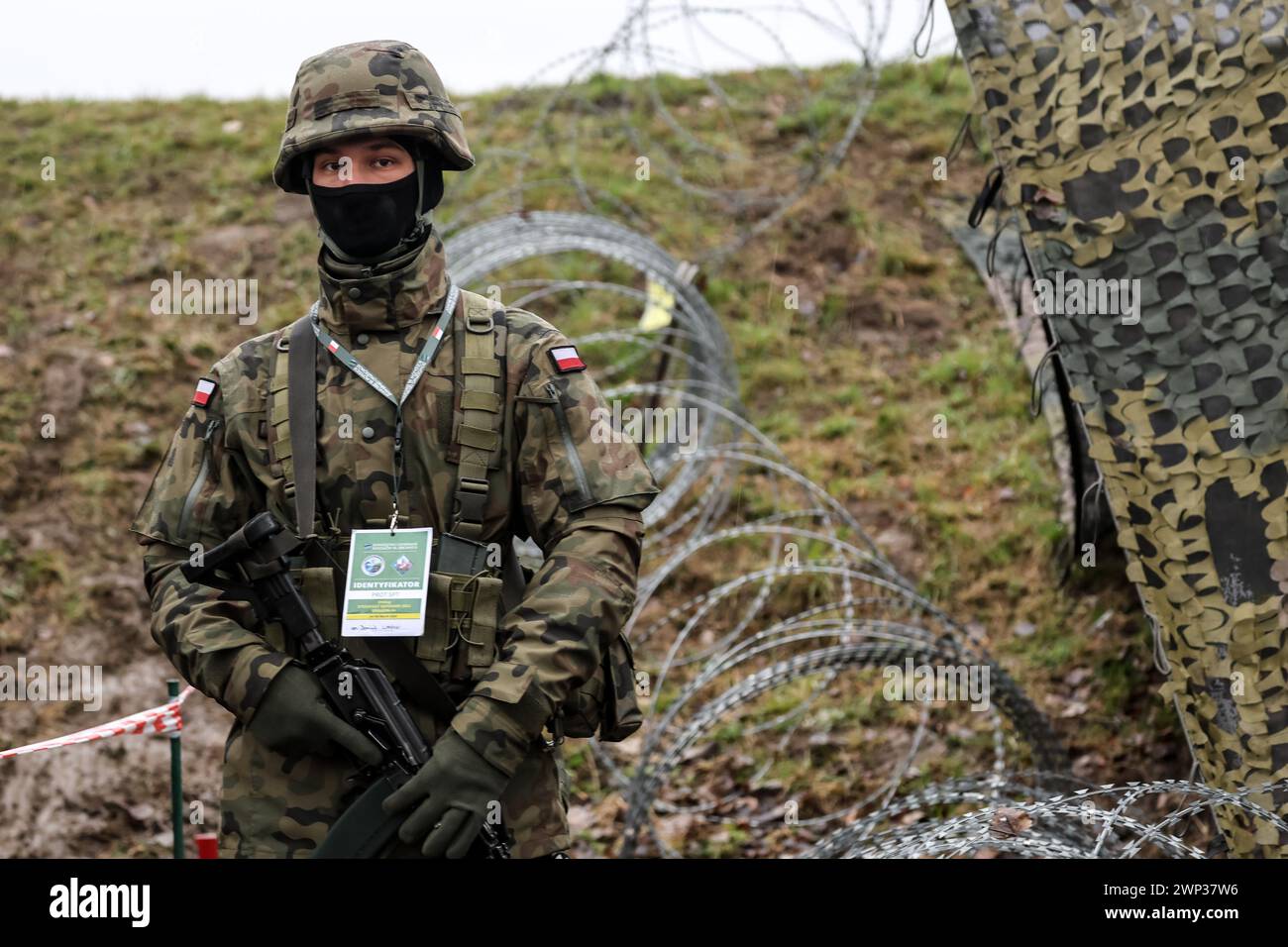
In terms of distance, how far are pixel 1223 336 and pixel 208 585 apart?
8.78 ft

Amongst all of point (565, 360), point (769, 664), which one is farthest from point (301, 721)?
point (769, 664)

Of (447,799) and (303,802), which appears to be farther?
(303,802)

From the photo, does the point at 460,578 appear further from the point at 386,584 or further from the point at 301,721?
the point at 301,721

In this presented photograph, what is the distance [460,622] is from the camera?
9.56 feet

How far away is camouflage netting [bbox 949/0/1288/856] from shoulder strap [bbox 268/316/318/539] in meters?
2.05

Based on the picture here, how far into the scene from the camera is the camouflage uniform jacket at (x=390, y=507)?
283cm

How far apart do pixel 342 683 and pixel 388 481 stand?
1.36 feet

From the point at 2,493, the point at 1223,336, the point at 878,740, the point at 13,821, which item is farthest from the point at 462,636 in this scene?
the point at 2,493

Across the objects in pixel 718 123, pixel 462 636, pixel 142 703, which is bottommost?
pixel 142 703

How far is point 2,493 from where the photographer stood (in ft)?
26.1

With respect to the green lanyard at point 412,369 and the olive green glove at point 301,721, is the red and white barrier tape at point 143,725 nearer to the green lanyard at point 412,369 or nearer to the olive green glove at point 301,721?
the olive green glove at point 301,721

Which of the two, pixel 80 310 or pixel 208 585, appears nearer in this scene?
pixel 208 585

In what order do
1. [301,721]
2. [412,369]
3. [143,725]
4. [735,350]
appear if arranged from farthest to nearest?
[735,350] < [143,725] < [412,369] < [301,721]
